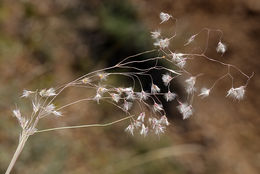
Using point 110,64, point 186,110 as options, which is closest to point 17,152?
point 186,110

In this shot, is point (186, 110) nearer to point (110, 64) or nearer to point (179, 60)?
point (179, 60)

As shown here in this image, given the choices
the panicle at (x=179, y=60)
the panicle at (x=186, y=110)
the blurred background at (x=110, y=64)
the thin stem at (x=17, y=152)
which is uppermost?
the blurred background at (x=110, y=64)

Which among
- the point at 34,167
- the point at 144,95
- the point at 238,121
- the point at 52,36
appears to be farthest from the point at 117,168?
the point at 144,95

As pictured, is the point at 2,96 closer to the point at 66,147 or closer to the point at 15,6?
the point at 66,147

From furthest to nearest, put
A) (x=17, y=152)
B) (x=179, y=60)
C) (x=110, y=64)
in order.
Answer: (x=110, y=64) < (x=179, y=60) < (x=17, y=152)

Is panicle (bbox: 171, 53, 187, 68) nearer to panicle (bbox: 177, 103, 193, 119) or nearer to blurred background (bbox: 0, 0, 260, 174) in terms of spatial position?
panicle (bbox: 177, 103, 193, 119)

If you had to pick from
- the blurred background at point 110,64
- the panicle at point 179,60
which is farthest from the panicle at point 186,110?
the blurred background at point 110,64

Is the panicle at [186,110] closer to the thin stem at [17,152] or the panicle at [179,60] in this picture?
the panicle at [179,60]

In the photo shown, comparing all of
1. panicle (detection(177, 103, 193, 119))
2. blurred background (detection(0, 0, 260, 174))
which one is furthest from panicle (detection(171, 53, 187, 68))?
blurred background (detection(0, 0, 260, 174))
